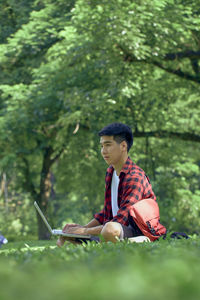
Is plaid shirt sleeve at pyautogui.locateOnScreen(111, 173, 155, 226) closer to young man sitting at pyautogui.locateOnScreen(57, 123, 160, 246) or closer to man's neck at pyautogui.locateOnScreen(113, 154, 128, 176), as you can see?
young man sitting at pyautogui.locateOnScreen(57, 123, 160, 246)

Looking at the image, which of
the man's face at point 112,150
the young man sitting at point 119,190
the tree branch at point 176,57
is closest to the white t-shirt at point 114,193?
the young man sitting at point 119,190

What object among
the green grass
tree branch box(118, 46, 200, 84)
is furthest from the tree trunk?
the green grass

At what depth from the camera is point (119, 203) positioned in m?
5.37

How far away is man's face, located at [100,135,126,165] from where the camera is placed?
555 centimetres

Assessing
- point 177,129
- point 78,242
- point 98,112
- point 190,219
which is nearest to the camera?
point 78,242

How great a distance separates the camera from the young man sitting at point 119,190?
15.9 feet

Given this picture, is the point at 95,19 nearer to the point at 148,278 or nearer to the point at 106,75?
the point at 106,75

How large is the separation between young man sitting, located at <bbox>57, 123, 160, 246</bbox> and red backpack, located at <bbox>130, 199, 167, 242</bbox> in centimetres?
5

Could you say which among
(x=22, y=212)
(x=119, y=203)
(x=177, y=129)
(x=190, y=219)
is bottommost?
(x=22, y=212)

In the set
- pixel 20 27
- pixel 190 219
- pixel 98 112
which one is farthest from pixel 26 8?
pixel 190 219

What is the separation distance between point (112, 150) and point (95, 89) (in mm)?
8878

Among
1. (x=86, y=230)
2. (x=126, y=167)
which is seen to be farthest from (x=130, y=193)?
(x=86, y=230)

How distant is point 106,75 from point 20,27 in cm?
499

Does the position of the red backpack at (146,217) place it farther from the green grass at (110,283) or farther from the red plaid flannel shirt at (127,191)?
the green grass at (110,283)
